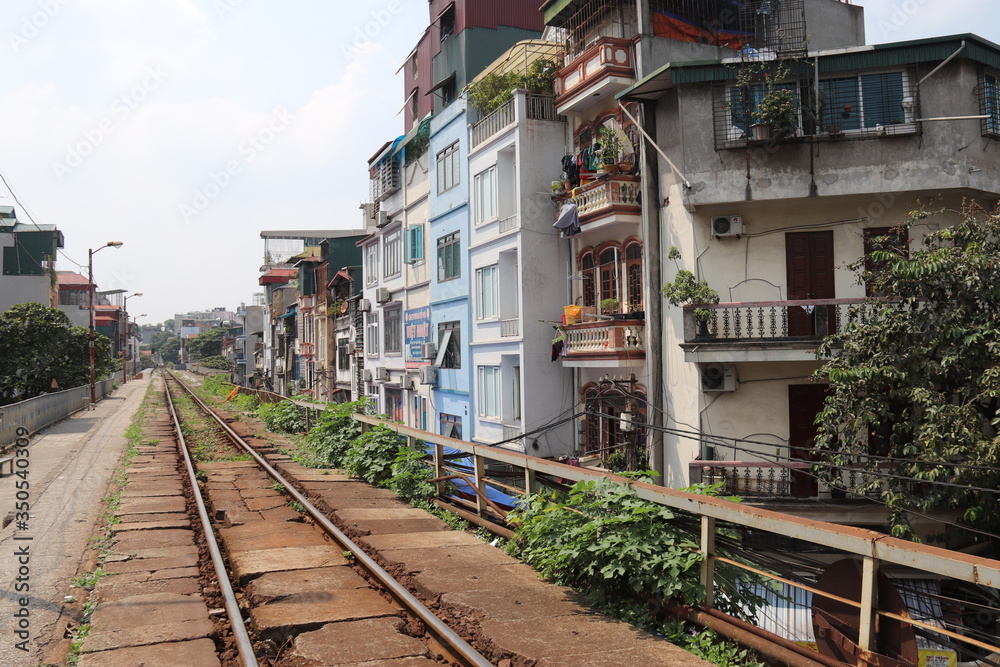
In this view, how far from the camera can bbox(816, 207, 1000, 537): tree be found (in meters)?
11.2

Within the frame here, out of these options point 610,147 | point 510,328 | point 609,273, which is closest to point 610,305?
point 609,273

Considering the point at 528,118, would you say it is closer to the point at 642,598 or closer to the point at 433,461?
the point at 433,461

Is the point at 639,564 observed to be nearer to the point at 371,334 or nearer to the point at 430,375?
the point at 430,375

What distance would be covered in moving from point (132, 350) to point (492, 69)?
5439 inches

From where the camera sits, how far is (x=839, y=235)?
1555cm

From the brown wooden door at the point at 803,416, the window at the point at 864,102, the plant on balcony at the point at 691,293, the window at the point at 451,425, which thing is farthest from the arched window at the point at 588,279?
the window at the point at 451,425

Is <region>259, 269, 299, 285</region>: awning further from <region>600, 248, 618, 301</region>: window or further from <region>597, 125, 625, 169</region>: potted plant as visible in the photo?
<region>597, 125, 625, 169</region>: potted plant

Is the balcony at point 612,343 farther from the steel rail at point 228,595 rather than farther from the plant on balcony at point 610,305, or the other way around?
the steel rail at point 228,595

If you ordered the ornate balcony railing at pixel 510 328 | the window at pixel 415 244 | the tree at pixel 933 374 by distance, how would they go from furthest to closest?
the window at pixel 415 244, the ornate balcony railing at pixel 510 328, the tree at pixel 933 374

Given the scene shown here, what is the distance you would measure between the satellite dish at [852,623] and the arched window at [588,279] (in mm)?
14715

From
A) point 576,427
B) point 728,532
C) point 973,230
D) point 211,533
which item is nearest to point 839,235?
point 973,230

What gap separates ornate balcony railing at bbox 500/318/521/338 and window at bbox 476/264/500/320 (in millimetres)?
606

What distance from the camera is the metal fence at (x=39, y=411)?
23000 mm

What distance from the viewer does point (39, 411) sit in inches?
1145
